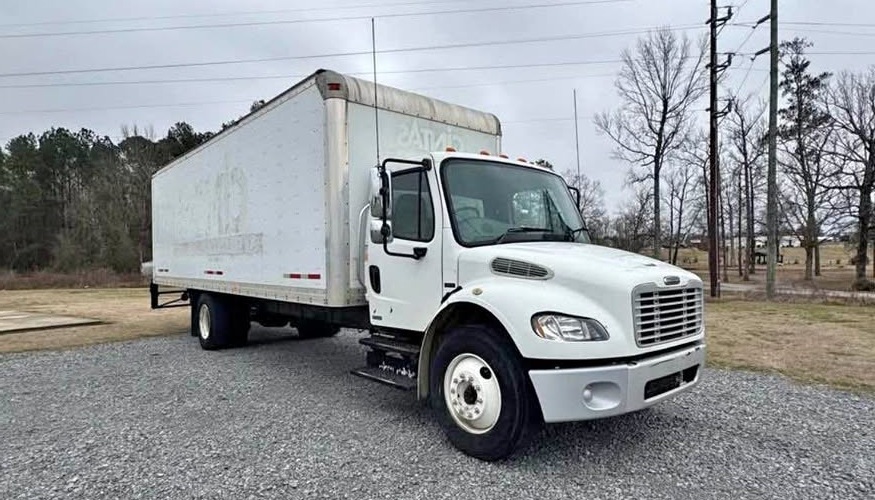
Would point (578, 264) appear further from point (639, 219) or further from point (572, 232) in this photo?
point (639, 219)

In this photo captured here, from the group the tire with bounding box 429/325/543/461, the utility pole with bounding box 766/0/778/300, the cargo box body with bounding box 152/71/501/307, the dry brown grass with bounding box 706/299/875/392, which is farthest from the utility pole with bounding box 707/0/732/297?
the tire with bounding box 429/325/543/461

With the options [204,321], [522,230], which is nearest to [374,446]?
[522,230]

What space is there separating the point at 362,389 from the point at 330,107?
3.19 meters

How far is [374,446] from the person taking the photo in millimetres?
4227

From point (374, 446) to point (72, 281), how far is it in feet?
119

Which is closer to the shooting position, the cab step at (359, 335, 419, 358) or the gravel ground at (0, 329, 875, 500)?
the gravel ground at (0, 329, 875, 500)

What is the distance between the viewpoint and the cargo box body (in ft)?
17.3

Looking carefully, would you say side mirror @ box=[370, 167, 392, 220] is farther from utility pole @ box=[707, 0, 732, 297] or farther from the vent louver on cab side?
utility pole @ box=[707, 0, 732, 297]

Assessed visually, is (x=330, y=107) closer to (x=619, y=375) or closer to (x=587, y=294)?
(x=587, y=294)

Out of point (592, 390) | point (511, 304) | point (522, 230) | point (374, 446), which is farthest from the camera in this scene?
point (522, 230)

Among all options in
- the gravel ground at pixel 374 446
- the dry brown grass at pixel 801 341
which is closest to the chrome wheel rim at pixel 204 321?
Answer: the gravel ground at pixel 374 446

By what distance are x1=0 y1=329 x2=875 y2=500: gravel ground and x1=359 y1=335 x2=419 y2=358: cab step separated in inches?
27.0

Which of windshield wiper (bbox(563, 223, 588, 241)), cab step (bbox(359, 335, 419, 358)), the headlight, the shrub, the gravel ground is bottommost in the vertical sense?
the shrub

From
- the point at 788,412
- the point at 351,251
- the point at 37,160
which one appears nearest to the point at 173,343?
the point at 351,251
